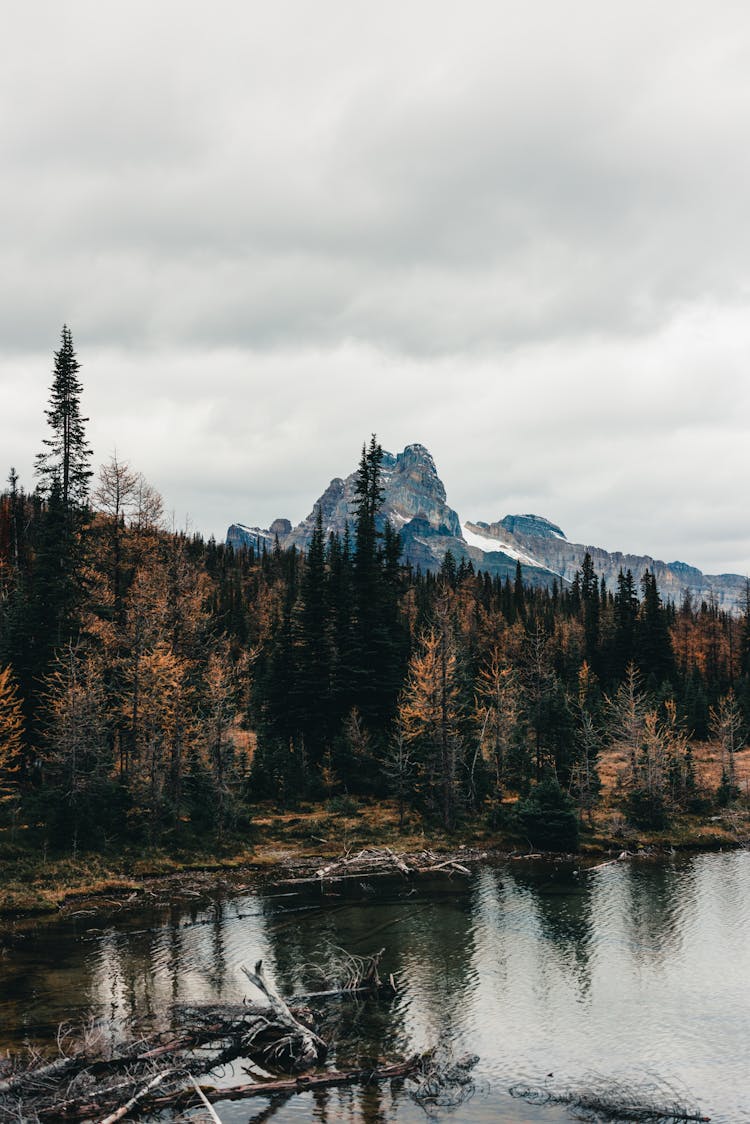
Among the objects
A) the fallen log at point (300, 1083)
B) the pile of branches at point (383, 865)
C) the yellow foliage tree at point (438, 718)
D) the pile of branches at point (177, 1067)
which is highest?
the yellow foliage tree at point (438, 718)

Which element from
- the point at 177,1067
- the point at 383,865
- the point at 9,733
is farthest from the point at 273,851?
the point at 177,1067

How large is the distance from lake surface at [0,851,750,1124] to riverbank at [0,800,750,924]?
10.6ft

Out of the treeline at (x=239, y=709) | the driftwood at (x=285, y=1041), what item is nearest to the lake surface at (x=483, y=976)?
the driftwood at (x=285, y=1041)

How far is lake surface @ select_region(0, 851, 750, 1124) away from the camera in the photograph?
23.3m

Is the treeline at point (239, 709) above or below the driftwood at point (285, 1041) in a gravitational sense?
above

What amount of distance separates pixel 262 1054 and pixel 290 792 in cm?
4183

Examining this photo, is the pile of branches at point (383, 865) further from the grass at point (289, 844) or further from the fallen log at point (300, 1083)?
the fallen log at point (300, 1083)

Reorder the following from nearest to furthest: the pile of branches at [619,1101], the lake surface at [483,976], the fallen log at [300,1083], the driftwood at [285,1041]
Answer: the pile of branches at [619,1101] < the fallen log at [300,1083] < the lake surface at [483,976] < the driftwood at [285,1041]

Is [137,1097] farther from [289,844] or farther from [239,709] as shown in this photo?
[239,709]

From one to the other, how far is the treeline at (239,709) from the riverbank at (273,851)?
5.86ft

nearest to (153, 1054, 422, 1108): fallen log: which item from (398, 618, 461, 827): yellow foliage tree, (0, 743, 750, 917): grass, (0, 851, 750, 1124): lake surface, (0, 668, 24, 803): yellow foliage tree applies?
(0, 851, 750, 1124): lake surface

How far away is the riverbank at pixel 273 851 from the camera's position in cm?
4238

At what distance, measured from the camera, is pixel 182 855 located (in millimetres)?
49438

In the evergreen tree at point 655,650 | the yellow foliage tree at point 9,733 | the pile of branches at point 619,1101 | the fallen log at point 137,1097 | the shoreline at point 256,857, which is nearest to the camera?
the fallen log at point 137,1097
